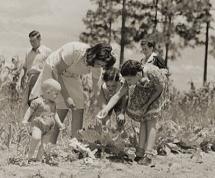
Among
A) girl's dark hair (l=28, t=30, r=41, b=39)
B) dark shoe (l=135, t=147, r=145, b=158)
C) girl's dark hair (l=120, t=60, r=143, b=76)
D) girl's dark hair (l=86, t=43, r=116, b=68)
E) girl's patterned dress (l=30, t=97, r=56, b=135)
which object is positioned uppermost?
girl's dark hair (l=28, t=30, r=41, b=39)

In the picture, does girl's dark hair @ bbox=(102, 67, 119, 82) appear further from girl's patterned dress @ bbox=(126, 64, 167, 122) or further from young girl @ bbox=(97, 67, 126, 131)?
girl's patterned dress @ bbox=(126, 64, 167, 122)

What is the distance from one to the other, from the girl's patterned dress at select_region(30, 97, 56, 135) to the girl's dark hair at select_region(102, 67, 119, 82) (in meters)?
0.90

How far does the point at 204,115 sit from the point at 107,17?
14.7m

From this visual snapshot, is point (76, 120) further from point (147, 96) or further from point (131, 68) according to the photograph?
point (131, 68)

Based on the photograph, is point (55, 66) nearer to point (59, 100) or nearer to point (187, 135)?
point (59, 100)

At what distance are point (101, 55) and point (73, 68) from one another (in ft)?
2.43

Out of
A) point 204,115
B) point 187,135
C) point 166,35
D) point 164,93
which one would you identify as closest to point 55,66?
point 164,93

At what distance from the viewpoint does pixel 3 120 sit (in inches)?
381

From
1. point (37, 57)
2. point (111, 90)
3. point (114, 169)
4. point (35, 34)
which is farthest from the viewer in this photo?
point (37, 57)

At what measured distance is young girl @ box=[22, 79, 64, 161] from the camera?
19.4ft

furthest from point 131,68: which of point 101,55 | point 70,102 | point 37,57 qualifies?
point 37,57

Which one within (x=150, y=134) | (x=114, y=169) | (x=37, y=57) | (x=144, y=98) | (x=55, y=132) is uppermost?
(x=37, y=57)

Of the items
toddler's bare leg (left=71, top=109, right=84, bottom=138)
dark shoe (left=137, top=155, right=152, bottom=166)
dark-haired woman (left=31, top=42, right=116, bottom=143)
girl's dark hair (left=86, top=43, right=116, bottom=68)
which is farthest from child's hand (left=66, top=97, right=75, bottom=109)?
dark shoe (left=137, top=155, right=152, bottom=166)

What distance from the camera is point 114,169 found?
6.09m
